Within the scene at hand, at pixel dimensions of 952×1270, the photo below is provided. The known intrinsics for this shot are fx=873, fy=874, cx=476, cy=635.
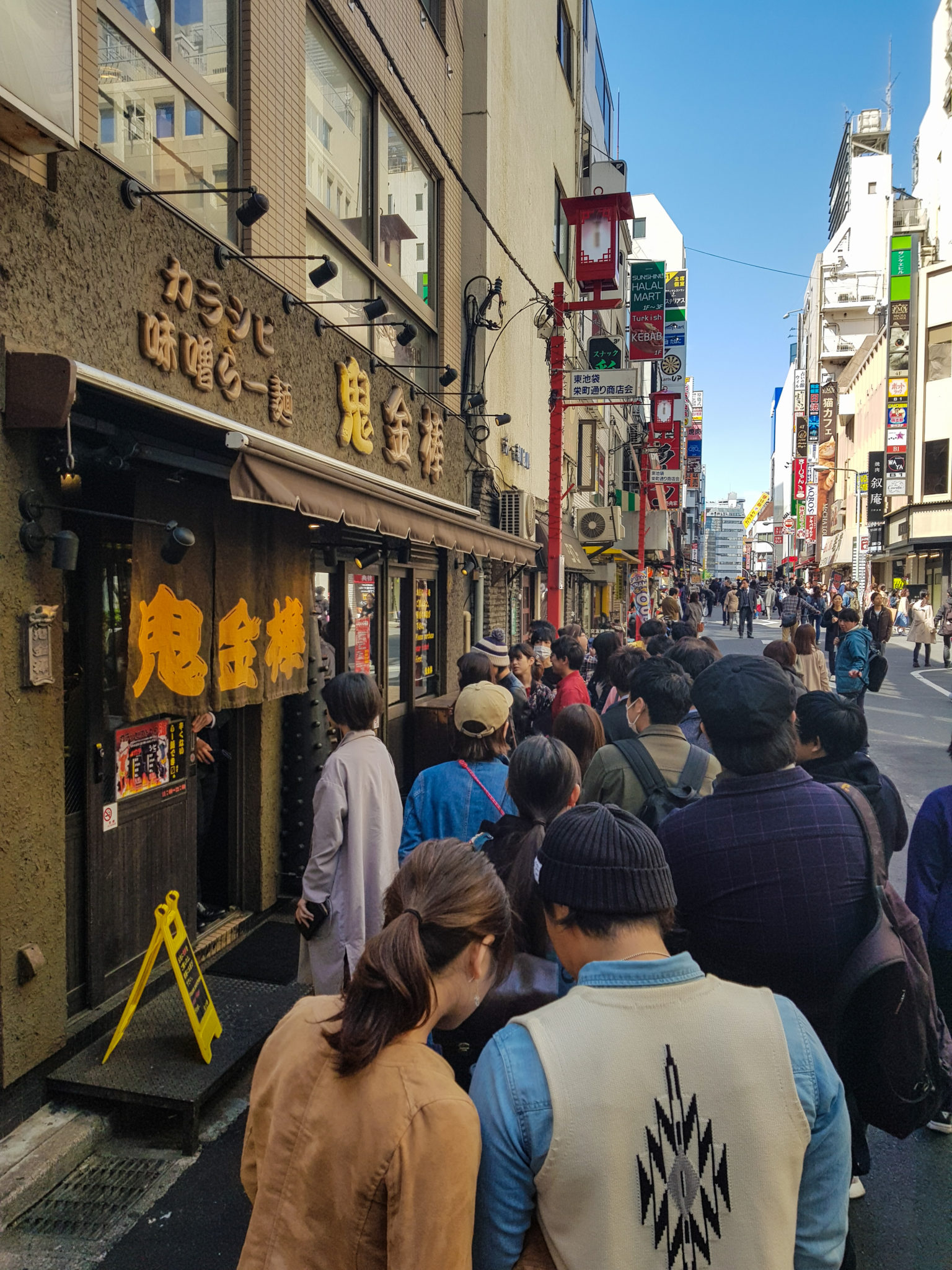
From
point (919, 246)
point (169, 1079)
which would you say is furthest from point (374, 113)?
point (919, 246)

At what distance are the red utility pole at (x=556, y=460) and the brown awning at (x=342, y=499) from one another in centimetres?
497

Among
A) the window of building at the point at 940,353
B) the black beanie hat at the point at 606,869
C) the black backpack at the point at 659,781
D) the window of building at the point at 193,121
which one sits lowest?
the black backpack at the point at 659,781

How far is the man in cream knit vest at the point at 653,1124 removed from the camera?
1503 millimetres

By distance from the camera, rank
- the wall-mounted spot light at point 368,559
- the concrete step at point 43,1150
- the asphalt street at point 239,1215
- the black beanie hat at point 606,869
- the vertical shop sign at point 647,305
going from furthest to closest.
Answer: the vertical shop sign at point 647,305 → the wall-mounted spot light at point 368,559 → the concrete step at point 43,1150 → the asphalt street at point 239,1215 → the black beanie hat at point 606,869

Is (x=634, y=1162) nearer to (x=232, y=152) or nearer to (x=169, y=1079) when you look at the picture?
(x=169, y=1079)

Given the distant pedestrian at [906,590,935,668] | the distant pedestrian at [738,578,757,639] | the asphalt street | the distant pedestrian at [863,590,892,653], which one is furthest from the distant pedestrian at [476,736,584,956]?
the distant pedestrian at [738,578,757,639]

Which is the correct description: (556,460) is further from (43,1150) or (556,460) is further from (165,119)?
(43,1150)

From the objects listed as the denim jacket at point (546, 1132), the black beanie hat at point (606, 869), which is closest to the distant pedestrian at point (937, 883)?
the denim jacket at point (546, 1132)

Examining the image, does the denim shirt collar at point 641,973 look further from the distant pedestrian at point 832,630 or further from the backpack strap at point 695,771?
the distant pedestrian at point 832,630

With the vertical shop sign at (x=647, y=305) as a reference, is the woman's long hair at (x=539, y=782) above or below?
below

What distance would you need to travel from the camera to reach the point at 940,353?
39.0 m

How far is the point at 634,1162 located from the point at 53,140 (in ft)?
14.0

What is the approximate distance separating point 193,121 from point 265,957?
5534 millimetres

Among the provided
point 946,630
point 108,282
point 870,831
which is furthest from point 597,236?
point 946,630
